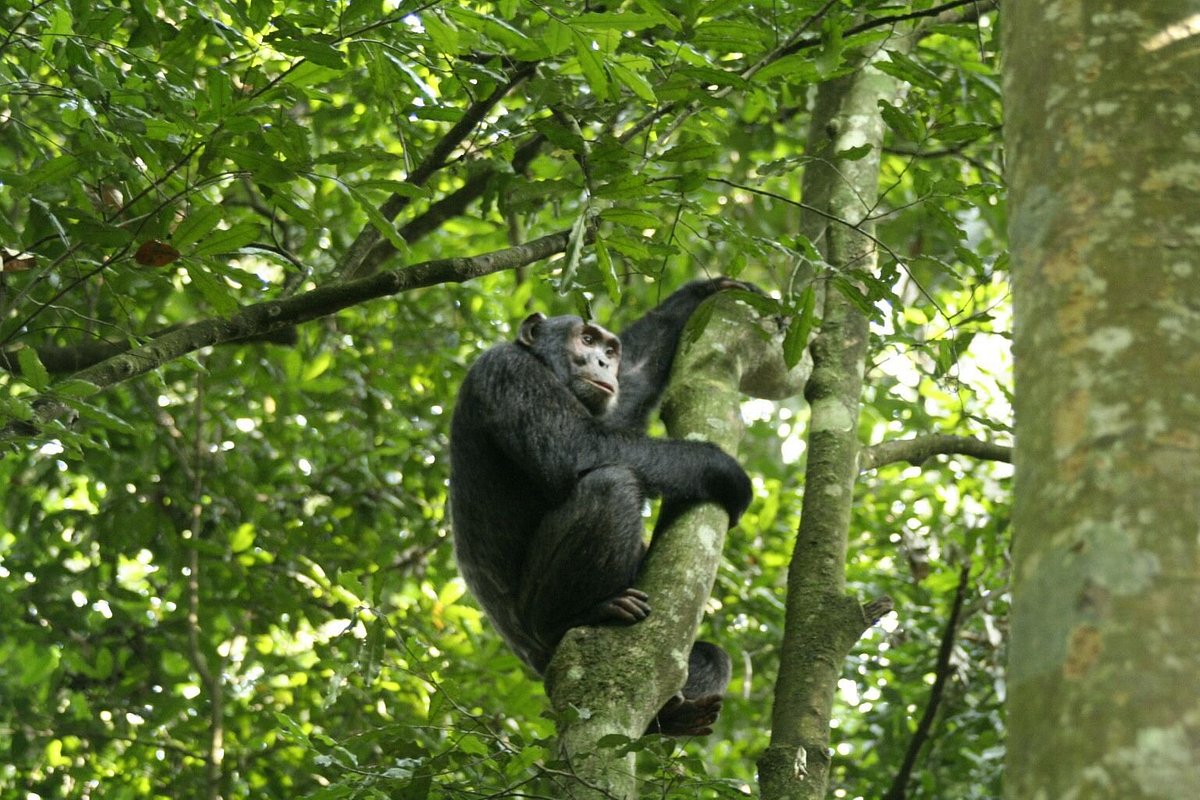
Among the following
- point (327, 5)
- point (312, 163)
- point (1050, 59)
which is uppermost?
point (327, 5)

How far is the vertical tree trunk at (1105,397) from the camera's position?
4.66 feet

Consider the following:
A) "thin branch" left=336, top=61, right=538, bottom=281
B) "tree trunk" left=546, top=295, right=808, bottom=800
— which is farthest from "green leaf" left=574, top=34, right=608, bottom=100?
"tree trunk" left=546, top=295, right=808, bottom=800

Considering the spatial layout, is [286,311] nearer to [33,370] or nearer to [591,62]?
A: [33,370]

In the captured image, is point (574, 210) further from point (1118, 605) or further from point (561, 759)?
point (1118, 605)

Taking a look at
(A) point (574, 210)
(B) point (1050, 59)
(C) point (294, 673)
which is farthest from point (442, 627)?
(B) point (1050, 59)

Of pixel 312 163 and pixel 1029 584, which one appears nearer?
pixel 1029 584

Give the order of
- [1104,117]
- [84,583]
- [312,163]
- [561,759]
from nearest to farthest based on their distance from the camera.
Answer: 1. [1104,117]
2. [561,759]
3. [312,163]
4. [84,583]

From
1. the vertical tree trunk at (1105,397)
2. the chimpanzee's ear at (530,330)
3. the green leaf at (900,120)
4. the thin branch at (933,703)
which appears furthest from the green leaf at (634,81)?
the thin branch at (933,703)

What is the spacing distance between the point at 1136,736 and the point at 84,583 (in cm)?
649

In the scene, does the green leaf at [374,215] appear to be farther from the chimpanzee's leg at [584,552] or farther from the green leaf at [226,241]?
the chimpanzee's leg at [584,552]

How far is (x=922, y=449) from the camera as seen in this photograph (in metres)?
4.64

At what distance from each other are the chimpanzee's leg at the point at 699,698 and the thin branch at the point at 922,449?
1000 mm

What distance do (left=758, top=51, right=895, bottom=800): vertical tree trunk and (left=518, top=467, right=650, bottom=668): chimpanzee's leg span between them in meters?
0.76

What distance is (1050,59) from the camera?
76.1 inches
